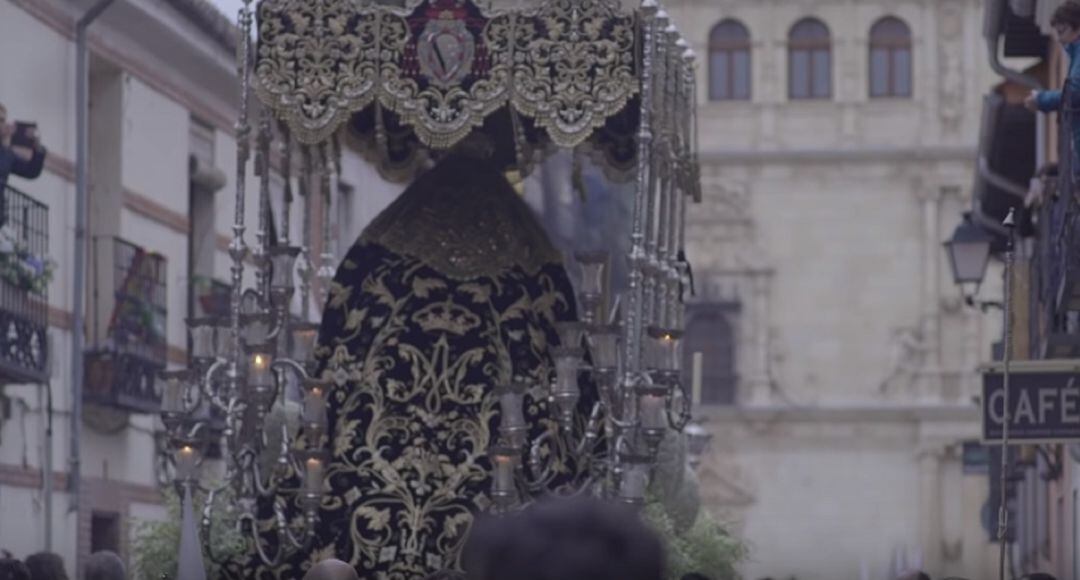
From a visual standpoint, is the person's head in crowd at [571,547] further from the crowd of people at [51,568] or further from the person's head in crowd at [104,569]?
the person's head in crowd at [104,569]

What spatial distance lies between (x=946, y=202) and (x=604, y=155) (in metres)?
32.6

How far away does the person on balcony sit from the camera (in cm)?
1177

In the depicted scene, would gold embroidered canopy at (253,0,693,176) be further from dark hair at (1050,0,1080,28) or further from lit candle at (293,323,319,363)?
dark hair at (1050,0,1080,28)

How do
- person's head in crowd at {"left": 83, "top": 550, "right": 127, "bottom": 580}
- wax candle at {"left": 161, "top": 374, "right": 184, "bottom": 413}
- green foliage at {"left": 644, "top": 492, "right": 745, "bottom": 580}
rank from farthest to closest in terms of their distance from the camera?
green foliage at {"left": 644, "top": 492, "right": 745, "bottom": 580}, wax candle at {"left": 161, "top": 374, "right": 184, "bottom": 413}, person's head in crowd at {"left": 83, "top": 550, "right": 127, "bottom": 580}

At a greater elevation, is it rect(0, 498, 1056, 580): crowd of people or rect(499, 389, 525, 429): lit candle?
rect(499, 389, 525, 429): lit candle

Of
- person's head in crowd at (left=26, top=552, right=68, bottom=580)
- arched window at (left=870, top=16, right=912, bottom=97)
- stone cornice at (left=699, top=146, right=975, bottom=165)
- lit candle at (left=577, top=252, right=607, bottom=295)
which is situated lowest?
person's head in crowd at (left=26, top=552, right=68, bottom=580)

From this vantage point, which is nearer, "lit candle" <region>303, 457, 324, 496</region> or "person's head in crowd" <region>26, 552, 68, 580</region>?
"person's head in crowd" <region>26, 552, 68, 580</region>

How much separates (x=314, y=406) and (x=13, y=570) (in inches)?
106

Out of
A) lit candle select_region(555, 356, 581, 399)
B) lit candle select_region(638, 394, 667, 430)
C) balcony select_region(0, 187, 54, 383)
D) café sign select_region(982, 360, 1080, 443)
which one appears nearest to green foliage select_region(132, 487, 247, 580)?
lit candle select_region(555, 356, 581, 399)

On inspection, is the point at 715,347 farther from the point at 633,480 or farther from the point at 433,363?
the point at 633,480

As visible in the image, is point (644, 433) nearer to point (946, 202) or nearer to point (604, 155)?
point (604, 155)

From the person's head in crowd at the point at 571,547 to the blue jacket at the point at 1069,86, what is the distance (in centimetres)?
840

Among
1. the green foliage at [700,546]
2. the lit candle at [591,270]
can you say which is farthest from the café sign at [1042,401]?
the lit candle at [591,270]

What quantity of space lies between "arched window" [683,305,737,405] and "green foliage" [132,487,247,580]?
3321cm
